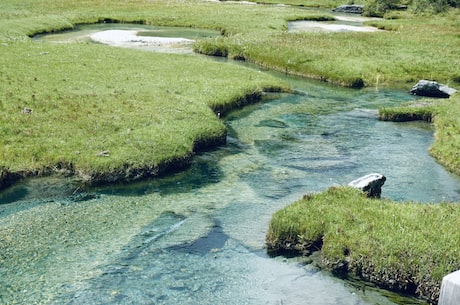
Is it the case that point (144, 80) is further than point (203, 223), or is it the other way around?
point (144, 80)

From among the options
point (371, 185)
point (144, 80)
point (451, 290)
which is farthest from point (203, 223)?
point (144, 80)

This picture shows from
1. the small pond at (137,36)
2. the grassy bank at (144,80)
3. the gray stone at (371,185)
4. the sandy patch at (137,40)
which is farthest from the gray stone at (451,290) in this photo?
the sandy patch at (137,40)

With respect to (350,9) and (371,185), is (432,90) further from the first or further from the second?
(350,9)

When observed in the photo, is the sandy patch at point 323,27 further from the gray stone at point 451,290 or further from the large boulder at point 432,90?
the gray stone at point 451,290

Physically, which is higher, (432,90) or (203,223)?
(432,90)

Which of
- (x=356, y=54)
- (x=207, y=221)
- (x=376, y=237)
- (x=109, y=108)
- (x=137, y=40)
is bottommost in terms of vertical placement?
(x=207, y=221)

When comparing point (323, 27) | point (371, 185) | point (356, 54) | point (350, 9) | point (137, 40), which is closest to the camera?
point (371, 185)

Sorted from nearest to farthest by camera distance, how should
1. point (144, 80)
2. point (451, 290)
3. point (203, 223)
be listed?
point (451, 290)
point (203, 223)
point (144, 80)

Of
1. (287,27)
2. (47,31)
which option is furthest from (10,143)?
(287,27)
